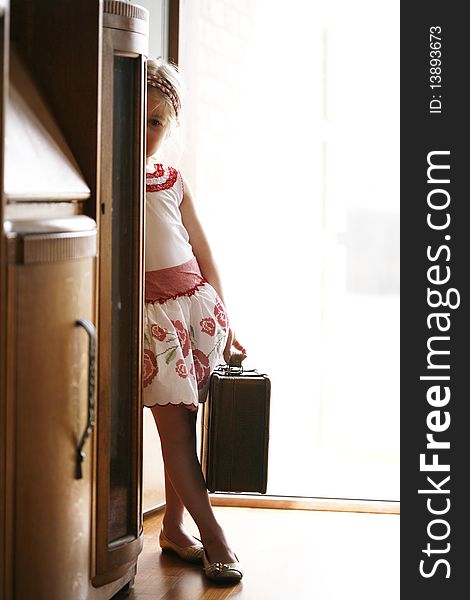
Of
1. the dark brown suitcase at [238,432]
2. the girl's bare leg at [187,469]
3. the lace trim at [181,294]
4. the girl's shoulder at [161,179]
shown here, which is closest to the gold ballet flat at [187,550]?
the girl's bare leg at [187,469]

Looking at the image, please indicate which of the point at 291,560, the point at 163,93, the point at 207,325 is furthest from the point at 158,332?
the point at 291,560

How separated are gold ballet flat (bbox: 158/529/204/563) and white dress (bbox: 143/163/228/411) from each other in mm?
400

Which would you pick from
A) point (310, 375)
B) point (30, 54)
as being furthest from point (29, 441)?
point (310, 375)

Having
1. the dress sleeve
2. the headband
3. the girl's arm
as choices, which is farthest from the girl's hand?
the headband

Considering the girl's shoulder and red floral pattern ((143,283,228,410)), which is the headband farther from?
red floral pattern ((143,283,228,410))

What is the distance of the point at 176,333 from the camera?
2.62 metres

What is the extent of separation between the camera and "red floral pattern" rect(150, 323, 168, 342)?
2.60 m

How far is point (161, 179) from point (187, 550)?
0.98m

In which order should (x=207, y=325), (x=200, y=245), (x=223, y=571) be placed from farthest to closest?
(x=200, y=245), (x=207, y=325), (x=223, y=571)

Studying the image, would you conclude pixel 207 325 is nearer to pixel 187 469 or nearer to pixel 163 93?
pixel 187 469

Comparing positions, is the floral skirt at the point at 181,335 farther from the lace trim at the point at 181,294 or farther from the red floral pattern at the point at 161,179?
the red floral pattern at the point at 161,179

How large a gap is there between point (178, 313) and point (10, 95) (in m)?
0.88

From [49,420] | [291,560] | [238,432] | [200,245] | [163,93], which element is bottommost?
[291,560]

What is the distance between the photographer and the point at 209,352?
2719mm
